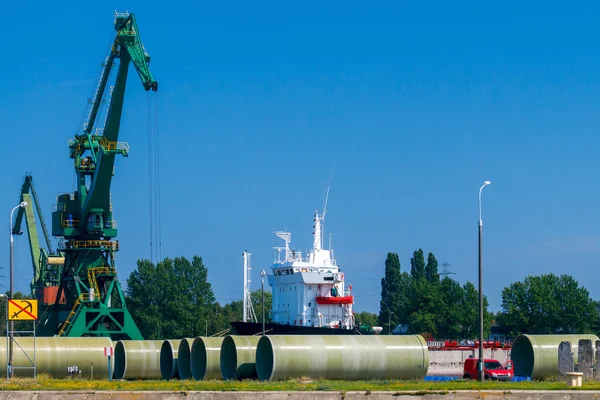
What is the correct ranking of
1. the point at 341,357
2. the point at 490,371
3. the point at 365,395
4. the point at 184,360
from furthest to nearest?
the point at 184,360
the point at 490,371
the point at 341,357
the point at 365,395

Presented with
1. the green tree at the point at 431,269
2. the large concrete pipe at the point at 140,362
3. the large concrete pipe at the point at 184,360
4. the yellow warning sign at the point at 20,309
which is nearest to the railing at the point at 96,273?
the large concrete pipe at the point at 140,362

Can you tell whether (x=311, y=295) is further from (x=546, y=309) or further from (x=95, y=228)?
(x=546, y=309)

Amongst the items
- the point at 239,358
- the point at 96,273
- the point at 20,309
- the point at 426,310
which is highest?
the point at 96,273

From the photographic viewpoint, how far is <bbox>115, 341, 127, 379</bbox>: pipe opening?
55.9 metres

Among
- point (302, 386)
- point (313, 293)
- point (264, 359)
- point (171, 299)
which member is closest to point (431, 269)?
point (171, 299)

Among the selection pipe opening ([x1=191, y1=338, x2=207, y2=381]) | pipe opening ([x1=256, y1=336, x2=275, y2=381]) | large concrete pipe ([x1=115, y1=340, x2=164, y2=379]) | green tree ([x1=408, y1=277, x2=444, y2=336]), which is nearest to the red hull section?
large concrete pipe ([x1=115, y1=340, x2=164, y2=379])

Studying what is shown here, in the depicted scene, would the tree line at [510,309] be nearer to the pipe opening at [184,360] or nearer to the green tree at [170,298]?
the green tree at [170,298]

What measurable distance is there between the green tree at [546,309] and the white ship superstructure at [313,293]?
109 ft

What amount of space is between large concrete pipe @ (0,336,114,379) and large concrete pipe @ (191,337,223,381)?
26.8ft

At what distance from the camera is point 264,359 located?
4259 cm

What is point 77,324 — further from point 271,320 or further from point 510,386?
point 510,386

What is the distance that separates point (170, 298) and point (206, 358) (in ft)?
269

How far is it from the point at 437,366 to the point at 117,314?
89.8 ft

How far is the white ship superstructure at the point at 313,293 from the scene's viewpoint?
280ft
